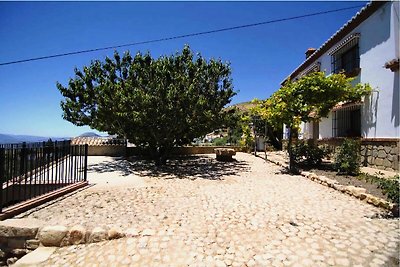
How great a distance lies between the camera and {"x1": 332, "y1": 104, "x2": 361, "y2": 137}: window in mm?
11836

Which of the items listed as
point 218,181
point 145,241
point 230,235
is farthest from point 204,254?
point 218,181

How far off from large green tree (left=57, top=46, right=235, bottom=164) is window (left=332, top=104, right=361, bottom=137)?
18.0 ft

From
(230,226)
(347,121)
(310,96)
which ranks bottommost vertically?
(230,226)

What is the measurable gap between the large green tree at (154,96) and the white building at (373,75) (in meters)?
5.69

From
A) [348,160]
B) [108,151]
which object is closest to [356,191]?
[348,160]

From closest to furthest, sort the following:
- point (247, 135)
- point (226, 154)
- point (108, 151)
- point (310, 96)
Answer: point (310, 96)
point (226, 154)
point (108, 151)
point (247, 135)

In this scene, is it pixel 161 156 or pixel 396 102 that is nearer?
pixel 396 102

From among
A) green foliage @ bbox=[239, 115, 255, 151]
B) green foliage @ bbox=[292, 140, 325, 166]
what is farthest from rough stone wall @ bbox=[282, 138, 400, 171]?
green foliage @ bbox=[239, 115, 255, 151]

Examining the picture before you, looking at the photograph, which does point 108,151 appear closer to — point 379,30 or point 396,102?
point 396,102

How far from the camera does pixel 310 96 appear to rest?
1020cm

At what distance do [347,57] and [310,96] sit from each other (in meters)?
4.58

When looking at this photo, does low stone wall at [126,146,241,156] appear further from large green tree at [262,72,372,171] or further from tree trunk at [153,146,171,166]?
large green tree at [262,72,372,171]

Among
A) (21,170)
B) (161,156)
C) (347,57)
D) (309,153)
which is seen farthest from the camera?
(161,156)

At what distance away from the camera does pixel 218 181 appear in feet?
29.6
